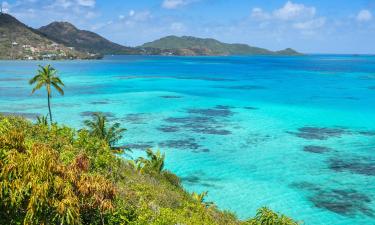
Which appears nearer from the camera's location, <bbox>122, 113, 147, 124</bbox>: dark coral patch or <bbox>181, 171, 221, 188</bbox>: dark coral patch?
<bbox>181, 171, 221, 188</bbox>: dark coral patch

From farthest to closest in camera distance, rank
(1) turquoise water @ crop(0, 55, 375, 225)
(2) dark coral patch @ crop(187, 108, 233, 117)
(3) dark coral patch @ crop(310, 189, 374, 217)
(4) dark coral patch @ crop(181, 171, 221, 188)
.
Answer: (2) dark coral patch @ crop(187, 108, 233, 117) → (4) dark coral patch @ crop(181, 171, 221, 188) → (1) turquoise water @ crop(0, 55, 375, 225) → (3) dark coral patch @ crop(310, 189, 374, 217)

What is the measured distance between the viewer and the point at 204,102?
9419 centimetres

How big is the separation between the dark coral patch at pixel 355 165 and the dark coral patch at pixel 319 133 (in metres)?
10.6

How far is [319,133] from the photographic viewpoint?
61625 mm

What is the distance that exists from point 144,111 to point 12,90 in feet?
163

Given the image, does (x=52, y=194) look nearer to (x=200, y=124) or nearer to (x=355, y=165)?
(x=355, y=165)

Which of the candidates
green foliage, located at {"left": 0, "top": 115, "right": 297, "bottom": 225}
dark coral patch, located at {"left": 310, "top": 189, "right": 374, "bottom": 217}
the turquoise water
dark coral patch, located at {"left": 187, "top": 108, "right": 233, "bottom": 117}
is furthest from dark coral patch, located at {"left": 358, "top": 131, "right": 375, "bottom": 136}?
green foliage, located at {"left": 0, "top": 115, "right": 297, "bottom": 225}

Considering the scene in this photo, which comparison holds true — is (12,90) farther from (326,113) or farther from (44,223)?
(44,223)

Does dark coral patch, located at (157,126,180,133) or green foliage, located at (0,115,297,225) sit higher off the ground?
green foliage, located at (0,115,297,225)

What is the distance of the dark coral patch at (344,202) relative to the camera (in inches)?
1346

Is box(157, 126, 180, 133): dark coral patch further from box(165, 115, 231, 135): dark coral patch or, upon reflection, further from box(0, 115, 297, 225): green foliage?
box(0, 115, 297, 225): green foliage

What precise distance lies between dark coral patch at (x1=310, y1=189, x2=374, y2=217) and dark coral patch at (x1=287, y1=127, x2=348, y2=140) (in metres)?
21.3

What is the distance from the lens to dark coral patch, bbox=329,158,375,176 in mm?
44219

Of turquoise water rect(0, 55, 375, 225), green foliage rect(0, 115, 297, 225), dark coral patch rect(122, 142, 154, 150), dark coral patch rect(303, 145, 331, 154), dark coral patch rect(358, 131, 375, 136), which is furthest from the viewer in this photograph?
dark coral patch rect(358, 131, 375, 136)
